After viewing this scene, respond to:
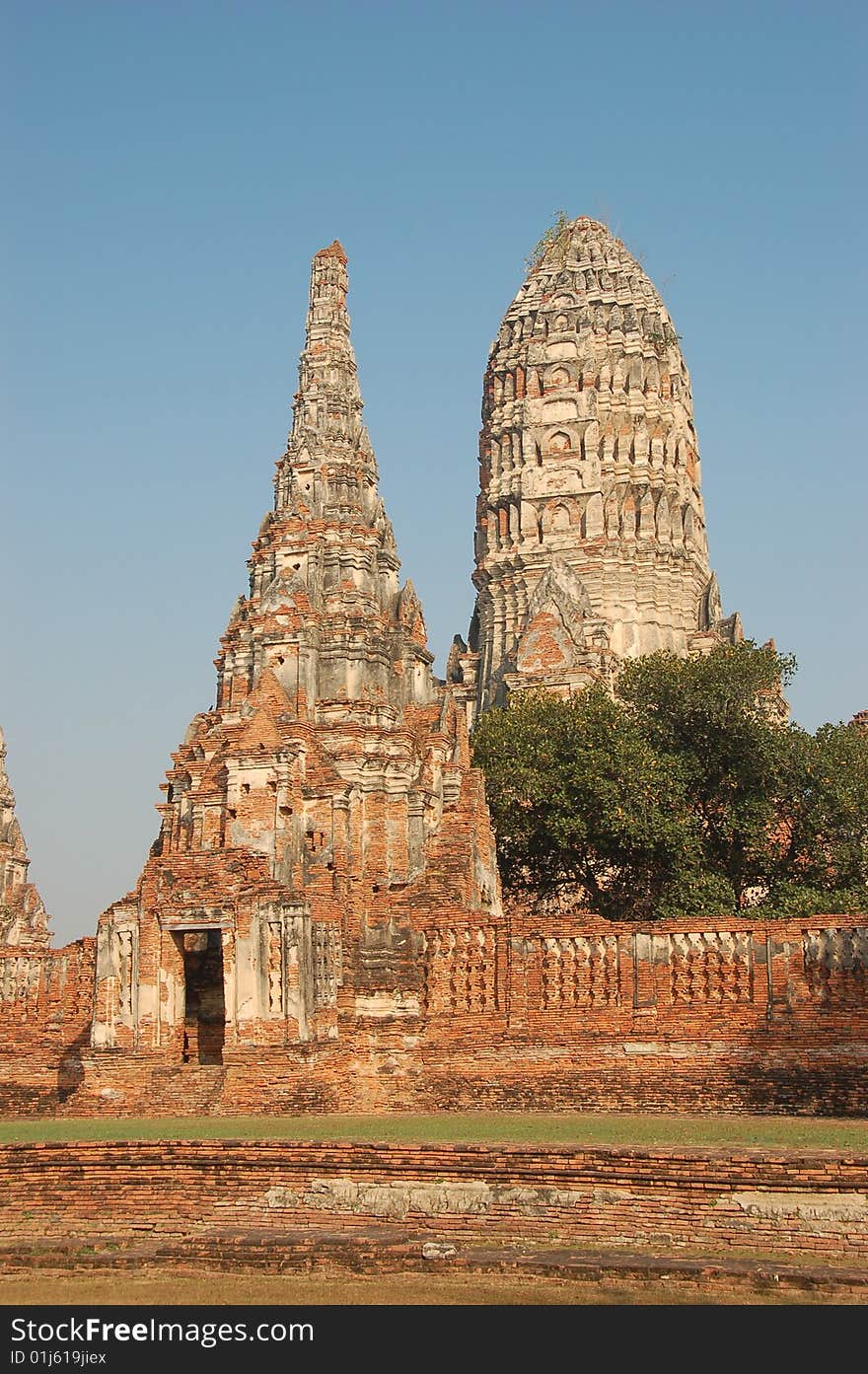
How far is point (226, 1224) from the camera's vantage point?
15.5m

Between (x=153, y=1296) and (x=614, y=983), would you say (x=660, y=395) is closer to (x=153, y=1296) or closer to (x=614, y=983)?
(x=614, y=983)

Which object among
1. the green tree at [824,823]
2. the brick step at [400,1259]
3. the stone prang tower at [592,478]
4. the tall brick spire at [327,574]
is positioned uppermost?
the stone prang tower at [592,478]

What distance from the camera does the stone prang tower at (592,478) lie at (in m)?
53.1

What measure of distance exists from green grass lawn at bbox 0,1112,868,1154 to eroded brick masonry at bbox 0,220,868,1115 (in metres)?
1.31

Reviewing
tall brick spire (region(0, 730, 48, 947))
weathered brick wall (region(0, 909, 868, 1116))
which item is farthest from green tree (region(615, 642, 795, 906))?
tall brick spire (region(0, 730, 48, 947))

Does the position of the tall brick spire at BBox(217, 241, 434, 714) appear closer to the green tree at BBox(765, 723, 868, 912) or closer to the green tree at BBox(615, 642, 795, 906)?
the green tree at BBox(615, 642, 795, 906)

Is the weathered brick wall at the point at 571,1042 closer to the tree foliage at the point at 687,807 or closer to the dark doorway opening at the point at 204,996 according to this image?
the dark doorway opening at the point at 204,996

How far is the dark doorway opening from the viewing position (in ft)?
85.3

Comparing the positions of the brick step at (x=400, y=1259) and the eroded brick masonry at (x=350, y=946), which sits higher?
the eroded brick masonry at (x=350, y=946)

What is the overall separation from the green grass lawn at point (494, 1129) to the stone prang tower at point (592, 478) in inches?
1171

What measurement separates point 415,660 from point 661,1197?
18.5m

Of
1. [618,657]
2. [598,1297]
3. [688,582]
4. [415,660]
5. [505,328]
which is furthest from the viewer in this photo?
[505,328]

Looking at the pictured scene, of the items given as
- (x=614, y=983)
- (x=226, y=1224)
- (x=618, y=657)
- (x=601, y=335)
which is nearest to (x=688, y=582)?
(x=618, y=657)

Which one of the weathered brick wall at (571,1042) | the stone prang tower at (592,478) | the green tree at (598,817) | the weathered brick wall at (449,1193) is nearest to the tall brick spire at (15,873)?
the stone prang tower at (592,478)
